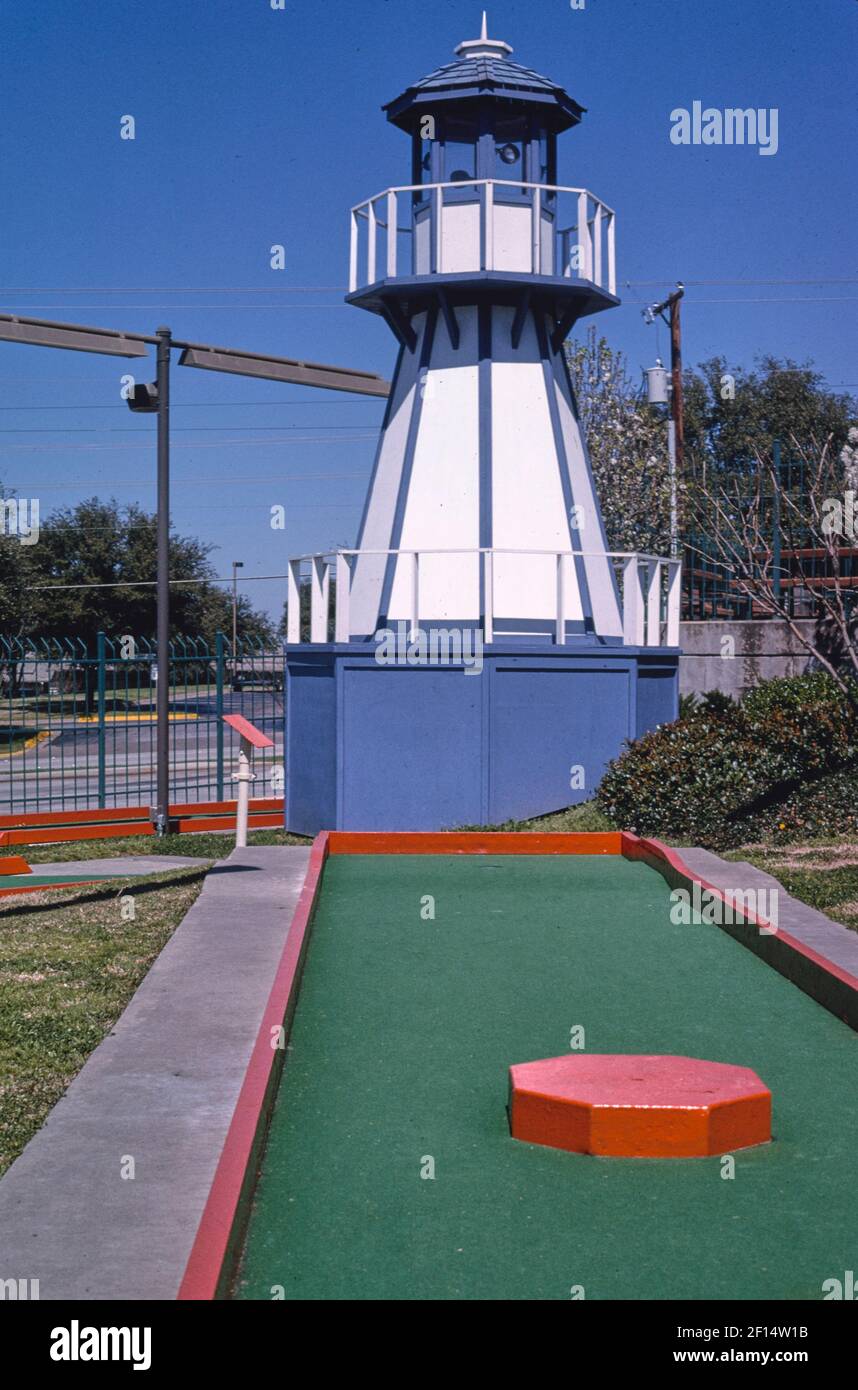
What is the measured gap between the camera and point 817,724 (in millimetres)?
16547

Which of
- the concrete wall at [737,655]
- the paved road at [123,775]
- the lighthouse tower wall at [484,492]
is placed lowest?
the paved road at [123,775]

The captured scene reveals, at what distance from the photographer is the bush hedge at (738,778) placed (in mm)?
15492

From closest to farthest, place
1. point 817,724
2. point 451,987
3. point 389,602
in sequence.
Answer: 1. point 451,987
2. point 817,724
3. point 389,602

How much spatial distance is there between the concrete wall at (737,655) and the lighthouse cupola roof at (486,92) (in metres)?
7.69

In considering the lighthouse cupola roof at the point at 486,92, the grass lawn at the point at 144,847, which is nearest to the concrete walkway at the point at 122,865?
the grass lawn at the point at 144,847

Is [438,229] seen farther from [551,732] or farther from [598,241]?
[551,732]

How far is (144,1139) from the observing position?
5785mm

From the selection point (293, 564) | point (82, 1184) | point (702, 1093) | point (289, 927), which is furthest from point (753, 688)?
point (82, 1184)

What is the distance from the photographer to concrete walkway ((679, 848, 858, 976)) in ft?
29.5

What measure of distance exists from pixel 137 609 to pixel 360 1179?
53441 mm

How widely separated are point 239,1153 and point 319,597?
44.2 ft

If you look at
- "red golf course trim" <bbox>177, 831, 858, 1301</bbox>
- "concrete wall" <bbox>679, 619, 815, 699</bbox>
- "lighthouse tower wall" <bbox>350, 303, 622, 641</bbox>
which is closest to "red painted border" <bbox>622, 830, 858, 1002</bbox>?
"red golf course trim" <bbox>177, 831, 858, 1301</bbox>

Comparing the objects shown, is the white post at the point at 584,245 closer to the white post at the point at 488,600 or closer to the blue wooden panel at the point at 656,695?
the white post at the point at 488,600
